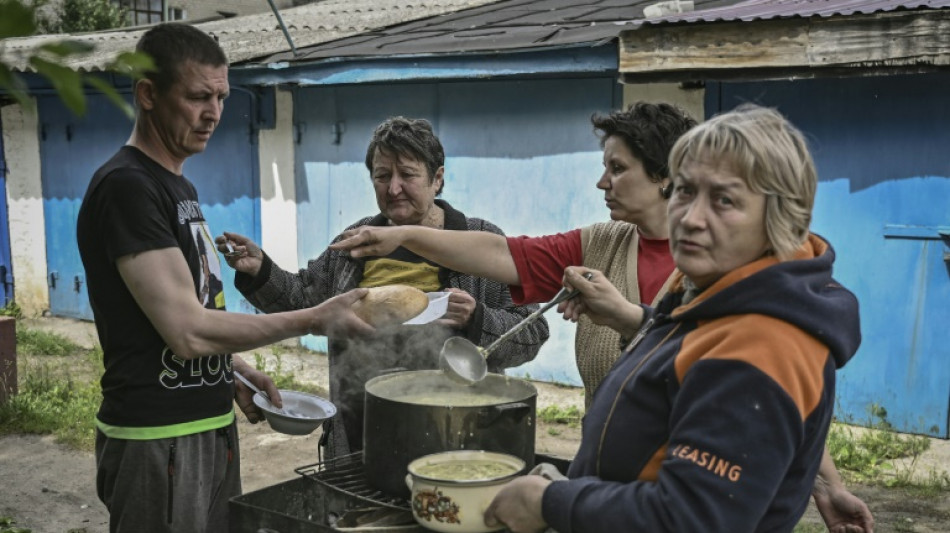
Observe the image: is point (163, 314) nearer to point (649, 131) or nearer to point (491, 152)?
point (649, 131)

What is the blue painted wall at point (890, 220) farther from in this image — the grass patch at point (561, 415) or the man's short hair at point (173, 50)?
the man's short hair at point (173, 50)

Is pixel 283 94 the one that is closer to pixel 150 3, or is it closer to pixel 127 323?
pixel 127 323

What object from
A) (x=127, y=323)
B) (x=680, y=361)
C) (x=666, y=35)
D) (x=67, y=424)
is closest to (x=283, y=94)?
(x=67, y=424)

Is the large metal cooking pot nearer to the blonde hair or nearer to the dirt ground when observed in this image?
the blonde hair

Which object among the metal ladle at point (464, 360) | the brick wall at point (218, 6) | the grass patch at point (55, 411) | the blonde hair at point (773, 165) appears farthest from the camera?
the brick wall at point (218, 6)

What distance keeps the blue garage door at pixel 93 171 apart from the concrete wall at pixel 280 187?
0.16 m

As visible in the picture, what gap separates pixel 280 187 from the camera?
1009 centimetres

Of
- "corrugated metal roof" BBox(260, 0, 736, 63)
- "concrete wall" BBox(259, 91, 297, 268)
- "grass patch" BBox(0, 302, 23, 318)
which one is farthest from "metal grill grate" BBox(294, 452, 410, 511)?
"grass patch" BBox(0, 302, 23, 318)

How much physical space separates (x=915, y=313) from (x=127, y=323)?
565 centimetres

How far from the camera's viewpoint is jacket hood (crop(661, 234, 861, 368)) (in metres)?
1.75

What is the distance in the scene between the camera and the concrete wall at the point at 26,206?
12180 millimetres

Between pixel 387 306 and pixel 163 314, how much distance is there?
72 centimetres

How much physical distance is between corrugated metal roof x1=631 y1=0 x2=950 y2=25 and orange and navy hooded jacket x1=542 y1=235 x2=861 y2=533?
431cm

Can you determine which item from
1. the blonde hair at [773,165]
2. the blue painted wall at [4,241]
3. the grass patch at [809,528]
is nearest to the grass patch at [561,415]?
the grass patch at [809,528]
